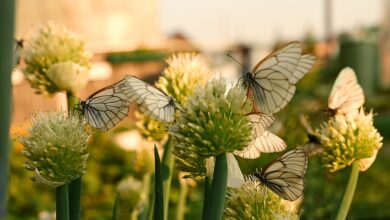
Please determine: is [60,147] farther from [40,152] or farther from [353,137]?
[353,137]

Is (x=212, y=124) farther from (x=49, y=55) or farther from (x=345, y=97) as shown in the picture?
(x=49, y=55)

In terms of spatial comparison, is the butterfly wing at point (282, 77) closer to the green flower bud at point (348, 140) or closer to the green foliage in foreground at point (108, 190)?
the green flower bud at point (348, 140)

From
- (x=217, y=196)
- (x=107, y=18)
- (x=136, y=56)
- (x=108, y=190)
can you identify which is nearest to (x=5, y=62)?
(x=217, y=196)

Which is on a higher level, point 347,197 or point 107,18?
point 347,197

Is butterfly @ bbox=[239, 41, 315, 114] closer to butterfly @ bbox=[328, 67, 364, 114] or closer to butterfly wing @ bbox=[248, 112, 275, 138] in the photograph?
butterfly wing @ bbox=[248, 112, 275, 138]

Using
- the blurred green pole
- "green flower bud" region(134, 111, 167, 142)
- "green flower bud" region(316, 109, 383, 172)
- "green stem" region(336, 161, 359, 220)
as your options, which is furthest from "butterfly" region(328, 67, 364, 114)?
the blurred green pole

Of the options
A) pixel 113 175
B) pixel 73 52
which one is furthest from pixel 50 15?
pixel 73 52

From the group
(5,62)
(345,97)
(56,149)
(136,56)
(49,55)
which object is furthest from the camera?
(136,56)
